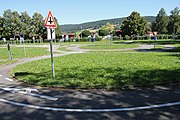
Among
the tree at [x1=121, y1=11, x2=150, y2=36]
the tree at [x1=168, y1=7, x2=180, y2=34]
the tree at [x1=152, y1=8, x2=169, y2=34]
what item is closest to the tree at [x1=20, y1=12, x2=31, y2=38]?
the tree at [x1=121, y1=11, x2=150, y2=36]

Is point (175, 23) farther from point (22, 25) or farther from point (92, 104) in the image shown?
point (92, 104)

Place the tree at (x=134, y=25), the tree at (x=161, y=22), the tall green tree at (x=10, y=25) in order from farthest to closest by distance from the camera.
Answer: the tree at (x=161, y=22)
the tall green tree at (x=10, y=25)
the tree at (x=134, y=25)

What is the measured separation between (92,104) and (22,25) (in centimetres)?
7956

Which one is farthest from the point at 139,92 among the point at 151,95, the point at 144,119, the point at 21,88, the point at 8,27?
the point at 8,27

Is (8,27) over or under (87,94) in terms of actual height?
over

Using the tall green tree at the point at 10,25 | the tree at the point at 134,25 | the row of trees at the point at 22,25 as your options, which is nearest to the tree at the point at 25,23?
the row of trees at the point at 22,25

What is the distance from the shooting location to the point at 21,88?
7.82 metres

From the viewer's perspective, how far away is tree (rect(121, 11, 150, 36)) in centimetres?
7519

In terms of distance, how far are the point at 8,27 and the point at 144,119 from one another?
81.9 meters

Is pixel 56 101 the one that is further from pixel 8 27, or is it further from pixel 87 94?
pixel 8 27

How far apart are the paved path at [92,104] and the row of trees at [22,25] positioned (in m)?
75.6

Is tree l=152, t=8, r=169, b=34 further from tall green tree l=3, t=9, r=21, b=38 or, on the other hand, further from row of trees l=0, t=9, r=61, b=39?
tall green tree l=3, t=9, r=21, b=38

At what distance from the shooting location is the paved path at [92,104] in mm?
4973

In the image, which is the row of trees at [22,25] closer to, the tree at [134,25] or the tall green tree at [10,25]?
the tall green tree at [10,25]
